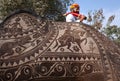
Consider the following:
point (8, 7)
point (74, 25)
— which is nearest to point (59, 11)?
point (8, 7)

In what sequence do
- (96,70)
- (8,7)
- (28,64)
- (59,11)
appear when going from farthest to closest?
(59,11) < (8,7) < (96,70) < (28,64)

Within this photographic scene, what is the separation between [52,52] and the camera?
12.1ft

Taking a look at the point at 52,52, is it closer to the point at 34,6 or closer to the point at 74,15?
the point at 74,15

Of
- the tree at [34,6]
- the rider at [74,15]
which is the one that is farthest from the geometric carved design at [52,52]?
the tree at [34,6]

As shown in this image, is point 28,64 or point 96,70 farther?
point 96,70

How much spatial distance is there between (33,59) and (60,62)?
27 cm

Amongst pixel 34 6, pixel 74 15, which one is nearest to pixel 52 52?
pixel 74 15

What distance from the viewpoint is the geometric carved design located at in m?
3.55

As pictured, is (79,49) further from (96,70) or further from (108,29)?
(108,29)

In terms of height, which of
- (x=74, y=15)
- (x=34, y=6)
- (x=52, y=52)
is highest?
(x=34, y=6)

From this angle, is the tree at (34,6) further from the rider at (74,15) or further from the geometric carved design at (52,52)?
the geometric carved design at (52,52)

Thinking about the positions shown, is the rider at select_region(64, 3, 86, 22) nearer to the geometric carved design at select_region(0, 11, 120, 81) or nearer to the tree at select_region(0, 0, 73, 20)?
the geometric carved design at select_region(0, 11, 120, 81)

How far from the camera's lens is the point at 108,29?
22.9m

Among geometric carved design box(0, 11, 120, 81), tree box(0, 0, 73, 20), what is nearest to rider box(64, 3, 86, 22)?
geometric carved design box(0, 11, 120, 81)
